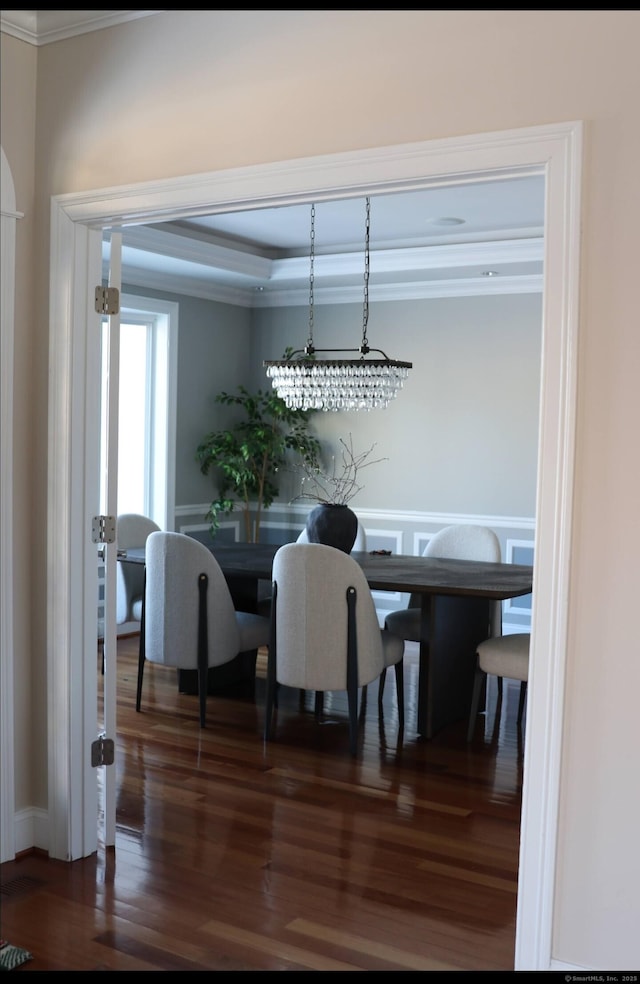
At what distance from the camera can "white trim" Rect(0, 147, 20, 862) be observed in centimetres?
318

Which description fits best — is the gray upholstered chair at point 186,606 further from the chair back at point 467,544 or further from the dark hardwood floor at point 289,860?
the chair back at point 467,544

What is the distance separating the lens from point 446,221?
5.94 meters

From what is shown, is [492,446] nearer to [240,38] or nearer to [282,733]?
[282,733]

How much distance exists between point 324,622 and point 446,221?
2.85 m

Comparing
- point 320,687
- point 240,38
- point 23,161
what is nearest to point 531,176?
point 240,38

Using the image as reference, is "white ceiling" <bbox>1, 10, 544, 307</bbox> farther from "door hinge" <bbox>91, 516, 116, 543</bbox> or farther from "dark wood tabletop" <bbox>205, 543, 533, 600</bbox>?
"door hinge" <bbox>91, 516, 116, 543</bbox>

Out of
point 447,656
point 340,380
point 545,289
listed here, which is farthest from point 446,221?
point 545,289

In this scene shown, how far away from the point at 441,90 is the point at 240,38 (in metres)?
0.67

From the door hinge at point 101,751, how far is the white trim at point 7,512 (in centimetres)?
27

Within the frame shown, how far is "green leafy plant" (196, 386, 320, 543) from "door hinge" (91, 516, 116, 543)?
3.87 meters

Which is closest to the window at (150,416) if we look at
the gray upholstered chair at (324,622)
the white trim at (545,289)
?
the gray upholstered chair at (324,622)

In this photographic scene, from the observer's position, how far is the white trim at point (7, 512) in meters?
3.18

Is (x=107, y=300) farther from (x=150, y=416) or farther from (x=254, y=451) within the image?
(x=254, y=451)

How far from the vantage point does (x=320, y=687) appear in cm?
430
